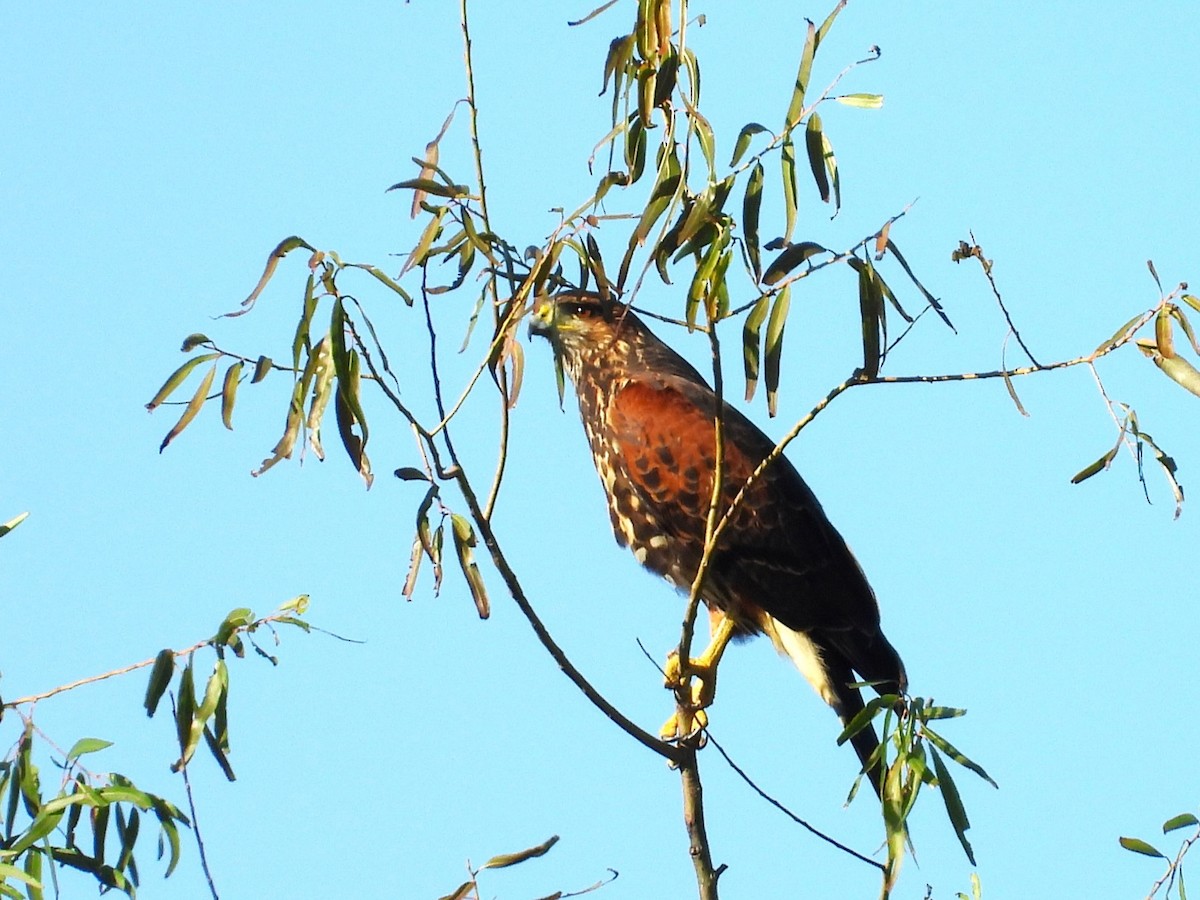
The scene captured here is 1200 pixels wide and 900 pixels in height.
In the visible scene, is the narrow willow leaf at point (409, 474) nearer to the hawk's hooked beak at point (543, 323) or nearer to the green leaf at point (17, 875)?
the green leaf at point (17, 875)

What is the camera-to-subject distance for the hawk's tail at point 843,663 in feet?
14.4

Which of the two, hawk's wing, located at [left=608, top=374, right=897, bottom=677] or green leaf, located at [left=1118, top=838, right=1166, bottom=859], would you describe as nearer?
green leaf, located at [left=1118, top=838, right=1166, bottom=859]

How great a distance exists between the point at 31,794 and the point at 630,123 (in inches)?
77.8

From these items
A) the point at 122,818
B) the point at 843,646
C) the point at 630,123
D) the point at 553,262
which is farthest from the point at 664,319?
the point at 843,646

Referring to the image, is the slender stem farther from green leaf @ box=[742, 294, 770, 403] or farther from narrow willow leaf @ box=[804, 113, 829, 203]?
narrow willow leaf @ box=[804, 113, 829, 203]

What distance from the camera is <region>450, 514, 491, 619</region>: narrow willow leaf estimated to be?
3068 millimetres

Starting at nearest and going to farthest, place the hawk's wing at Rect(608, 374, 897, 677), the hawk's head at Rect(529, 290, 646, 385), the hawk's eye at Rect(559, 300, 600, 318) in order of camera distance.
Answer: the hawk's wing at Rect(608, 374, 897, 677)
the hawk's head at Rect(529, 290, 646, 385)
the hawk's eye at Rect(559, 300, 600, 318)

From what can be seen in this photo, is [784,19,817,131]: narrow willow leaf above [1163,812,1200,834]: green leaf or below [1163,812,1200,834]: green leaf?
above

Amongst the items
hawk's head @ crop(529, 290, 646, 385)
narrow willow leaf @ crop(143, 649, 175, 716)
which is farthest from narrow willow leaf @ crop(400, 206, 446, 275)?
hawk's head @ crop(529, 290, 646, 385)

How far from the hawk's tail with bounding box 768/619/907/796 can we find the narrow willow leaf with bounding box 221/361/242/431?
219cm

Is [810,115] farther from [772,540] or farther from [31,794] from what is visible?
[31,794]

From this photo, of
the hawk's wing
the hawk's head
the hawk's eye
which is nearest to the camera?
the hawk's wing

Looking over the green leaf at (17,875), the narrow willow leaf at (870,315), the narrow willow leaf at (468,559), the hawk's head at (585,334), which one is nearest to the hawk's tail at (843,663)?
the hawk's head at (585,334)

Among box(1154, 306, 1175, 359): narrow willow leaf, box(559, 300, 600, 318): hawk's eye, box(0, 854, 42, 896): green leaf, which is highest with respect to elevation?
box(559, 300, 600, 318): hawk's eye
